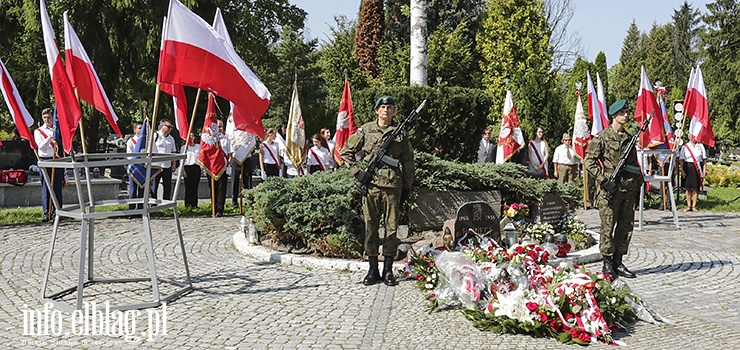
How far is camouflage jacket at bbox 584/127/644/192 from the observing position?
802cm

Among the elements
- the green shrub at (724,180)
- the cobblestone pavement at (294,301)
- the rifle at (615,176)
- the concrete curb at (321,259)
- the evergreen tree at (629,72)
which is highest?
the evergreen tree at (629,72)

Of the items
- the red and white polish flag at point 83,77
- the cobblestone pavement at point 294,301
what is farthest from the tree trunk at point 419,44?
the red and white polish flag at point 83,77

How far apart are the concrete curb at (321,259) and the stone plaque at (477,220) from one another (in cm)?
79

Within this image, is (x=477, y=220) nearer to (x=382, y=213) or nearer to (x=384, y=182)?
(x=382, y=213)

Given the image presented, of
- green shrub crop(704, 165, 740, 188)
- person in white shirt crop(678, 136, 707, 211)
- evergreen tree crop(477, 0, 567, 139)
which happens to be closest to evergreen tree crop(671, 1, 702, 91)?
evergreen tree crop(477, 0, 567, 139)

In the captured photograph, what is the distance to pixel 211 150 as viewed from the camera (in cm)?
1370

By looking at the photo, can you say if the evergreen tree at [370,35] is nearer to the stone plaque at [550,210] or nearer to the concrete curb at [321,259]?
the stone plaque at [550,210]

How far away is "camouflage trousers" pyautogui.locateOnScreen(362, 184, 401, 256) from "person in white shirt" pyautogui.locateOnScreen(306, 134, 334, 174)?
8736 millimetres

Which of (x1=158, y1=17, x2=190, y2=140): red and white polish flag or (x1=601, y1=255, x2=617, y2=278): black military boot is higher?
(x1=158, y1=17, x2=190, y2=140): red and white polish flag

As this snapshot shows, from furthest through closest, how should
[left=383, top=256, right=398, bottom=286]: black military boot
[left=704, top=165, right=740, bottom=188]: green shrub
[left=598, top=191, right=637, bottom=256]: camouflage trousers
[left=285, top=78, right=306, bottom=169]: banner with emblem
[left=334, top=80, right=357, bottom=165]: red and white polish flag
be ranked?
1. [left=704, top=165, right=740, bottom=188]: green shrub
2. [left=285, top=78, right=306, bottom=169]: banner with emblem
3. [left=334, top=80, right=357, bottom=165]: red and white polish flag
4. [left=598, top=191, right=637, bottom=256]: camouflage trousers
5. [left=383, top=256, right=398, bottom=286]: black military boot

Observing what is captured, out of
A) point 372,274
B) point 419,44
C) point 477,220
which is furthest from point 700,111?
point 372,274

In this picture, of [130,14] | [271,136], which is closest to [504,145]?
[271,136]

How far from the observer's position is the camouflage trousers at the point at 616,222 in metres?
7.90

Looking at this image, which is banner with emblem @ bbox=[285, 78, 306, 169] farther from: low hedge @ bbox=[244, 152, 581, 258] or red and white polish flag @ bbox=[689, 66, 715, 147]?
red and white polish flag @ bbox=[689, 66, 715, 147]
